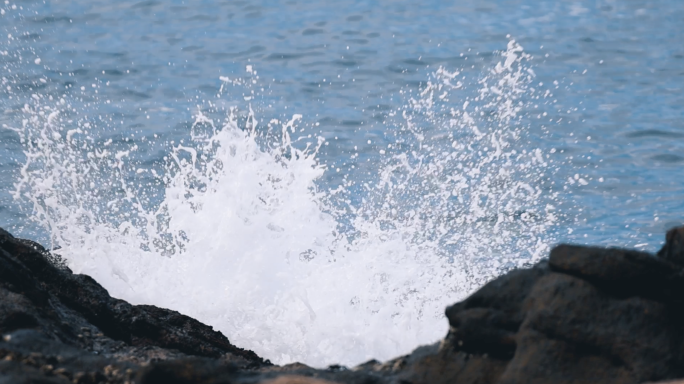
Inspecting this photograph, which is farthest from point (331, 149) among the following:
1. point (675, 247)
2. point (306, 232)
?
point (675, 247)

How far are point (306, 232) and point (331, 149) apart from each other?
7.39 ft

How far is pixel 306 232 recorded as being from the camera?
18.0ft

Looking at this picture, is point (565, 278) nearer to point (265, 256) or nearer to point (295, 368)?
point (295, 368)

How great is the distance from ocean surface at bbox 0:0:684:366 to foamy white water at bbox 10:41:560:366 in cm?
2

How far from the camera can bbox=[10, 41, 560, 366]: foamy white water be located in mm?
4684

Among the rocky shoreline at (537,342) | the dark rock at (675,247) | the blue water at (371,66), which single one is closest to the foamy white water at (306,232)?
the blue water at (371,66)

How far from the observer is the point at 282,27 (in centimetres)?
1131

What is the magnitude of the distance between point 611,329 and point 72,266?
10.9ft

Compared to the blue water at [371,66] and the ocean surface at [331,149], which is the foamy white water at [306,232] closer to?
the ocean surface at [331,149]

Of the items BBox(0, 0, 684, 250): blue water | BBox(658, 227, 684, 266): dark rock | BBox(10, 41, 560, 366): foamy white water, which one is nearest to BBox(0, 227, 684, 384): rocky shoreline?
BBox(658, 227, 684, 266): dark rock

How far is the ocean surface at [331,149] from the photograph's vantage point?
16.6 feet

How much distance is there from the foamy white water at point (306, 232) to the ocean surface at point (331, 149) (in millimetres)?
17

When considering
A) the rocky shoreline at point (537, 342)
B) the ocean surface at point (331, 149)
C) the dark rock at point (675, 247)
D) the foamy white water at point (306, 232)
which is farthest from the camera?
the ocean surface at point (331, 149)

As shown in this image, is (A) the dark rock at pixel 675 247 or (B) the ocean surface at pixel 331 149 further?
(B) the ocean surface at pixel 331 149
